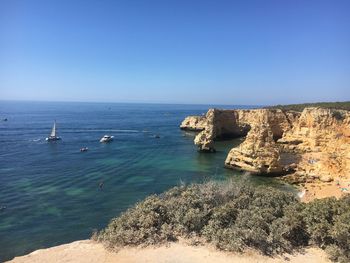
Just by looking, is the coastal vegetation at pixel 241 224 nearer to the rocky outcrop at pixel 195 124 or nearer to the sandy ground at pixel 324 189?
the sandy ground at pixel 324 189

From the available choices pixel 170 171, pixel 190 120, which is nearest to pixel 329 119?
pixel 170 171

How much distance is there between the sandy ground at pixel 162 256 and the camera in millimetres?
12221

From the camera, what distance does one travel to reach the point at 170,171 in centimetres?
4069

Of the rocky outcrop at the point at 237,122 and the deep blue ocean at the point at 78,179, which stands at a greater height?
the rocky outcrop at the point at 237,122

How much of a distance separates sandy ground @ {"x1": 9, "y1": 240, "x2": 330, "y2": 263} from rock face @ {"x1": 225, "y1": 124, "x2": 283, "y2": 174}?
24581 mm

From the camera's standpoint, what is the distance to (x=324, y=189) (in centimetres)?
3034

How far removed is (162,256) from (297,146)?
4131cm

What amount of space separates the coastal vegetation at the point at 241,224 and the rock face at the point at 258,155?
21.1 metres

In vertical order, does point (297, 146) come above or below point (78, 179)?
above

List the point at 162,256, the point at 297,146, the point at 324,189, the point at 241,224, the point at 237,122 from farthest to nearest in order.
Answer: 1. the point at 237,122
2. the point at 297,146
3. the point at 324,189
4. the point at 241,224
5. the point at 162,256

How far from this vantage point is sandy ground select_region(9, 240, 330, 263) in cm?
1222

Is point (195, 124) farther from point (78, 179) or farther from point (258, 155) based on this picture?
point (78, 179)

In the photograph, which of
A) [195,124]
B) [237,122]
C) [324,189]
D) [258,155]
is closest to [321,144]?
[258,155]

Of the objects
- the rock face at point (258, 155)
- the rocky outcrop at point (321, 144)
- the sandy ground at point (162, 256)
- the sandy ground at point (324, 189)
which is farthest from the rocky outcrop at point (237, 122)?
the sandy ground at point (162, 256)
